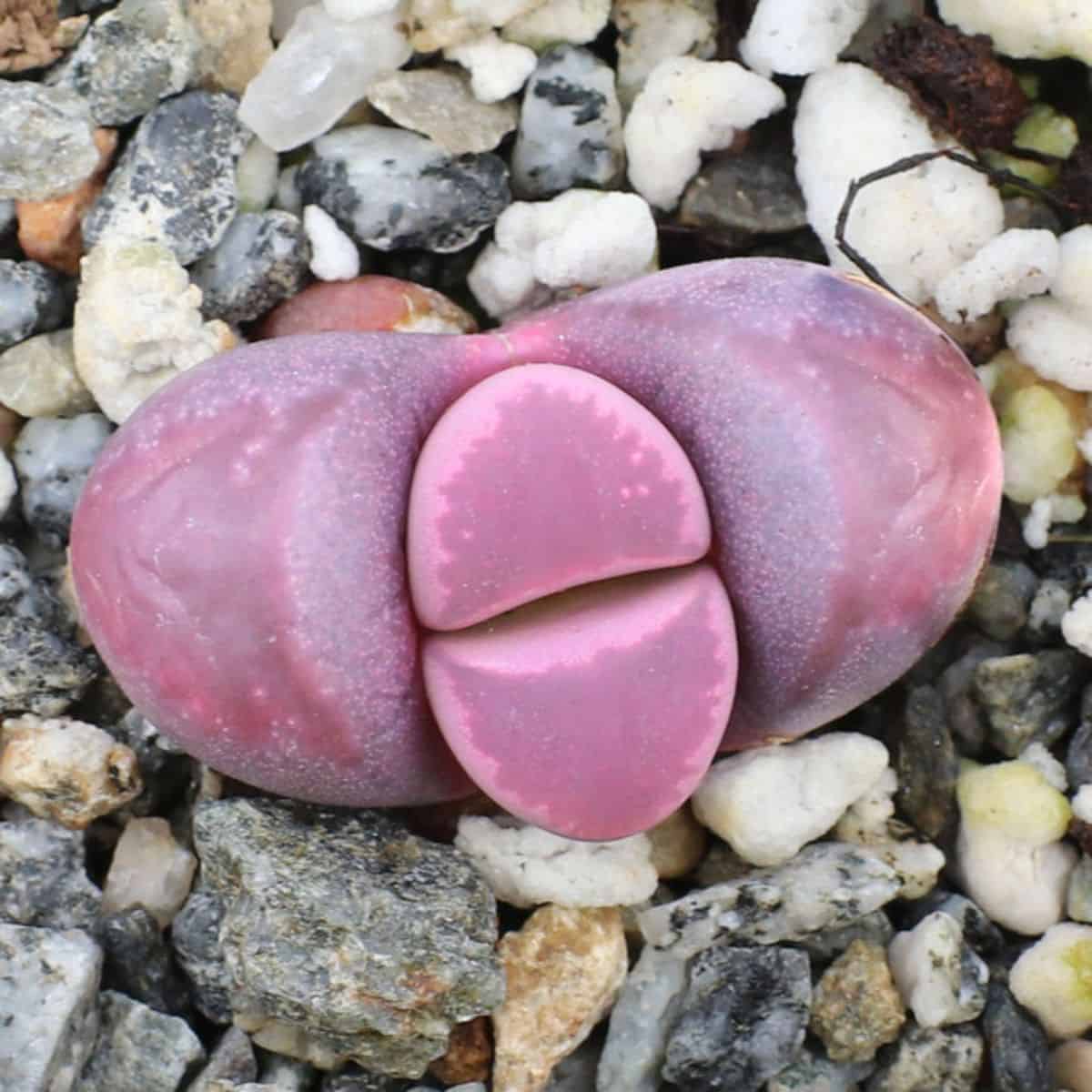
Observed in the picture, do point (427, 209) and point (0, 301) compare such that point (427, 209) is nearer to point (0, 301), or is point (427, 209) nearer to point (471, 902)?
point (0, 301)

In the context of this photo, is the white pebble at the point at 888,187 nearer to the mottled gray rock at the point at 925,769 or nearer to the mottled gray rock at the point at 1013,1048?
the mottled gray rock at the point at 925,769

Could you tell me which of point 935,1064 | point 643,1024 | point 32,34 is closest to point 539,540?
A: point 643,1024

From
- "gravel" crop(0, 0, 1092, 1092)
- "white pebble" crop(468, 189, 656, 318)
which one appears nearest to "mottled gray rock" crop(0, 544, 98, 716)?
"gravel" crop(0, 0, 1092, 1092)

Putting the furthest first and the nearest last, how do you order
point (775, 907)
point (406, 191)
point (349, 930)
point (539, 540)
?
point (406, 191)
point (775, 907)
point (349, 930)
point (539, 540)

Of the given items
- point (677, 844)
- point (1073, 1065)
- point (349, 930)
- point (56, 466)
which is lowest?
point (1073, 1065)

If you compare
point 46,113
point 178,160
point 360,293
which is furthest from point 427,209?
point 46,113

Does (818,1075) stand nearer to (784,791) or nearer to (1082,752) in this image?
(784,791)

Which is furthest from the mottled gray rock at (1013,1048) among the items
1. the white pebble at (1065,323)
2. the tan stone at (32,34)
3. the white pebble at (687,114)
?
the tan stone at (32,34)
